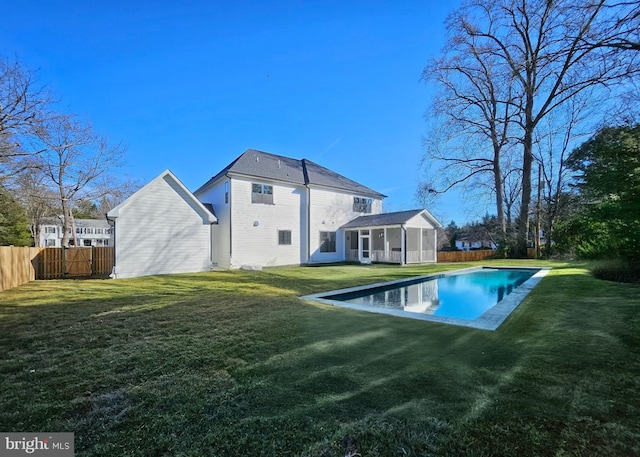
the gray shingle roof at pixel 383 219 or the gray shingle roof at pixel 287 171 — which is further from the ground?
the gray shingle roof at pixel 287 171

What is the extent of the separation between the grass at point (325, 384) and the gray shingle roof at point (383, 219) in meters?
14.1

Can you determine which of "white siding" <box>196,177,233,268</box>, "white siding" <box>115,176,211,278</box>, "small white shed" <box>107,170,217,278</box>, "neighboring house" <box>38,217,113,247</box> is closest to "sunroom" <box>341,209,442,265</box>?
"white siding" <box>196,177,233,268</box>

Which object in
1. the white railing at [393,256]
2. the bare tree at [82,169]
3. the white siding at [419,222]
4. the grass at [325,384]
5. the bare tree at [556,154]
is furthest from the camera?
the bare tree at [82,169]

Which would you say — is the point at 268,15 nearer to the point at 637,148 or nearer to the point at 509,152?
the point at 637,148

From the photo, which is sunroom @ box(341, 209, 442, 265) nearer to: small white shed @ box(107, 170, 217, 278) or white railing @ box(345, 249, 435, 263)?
white railing @ box(345, 249, 435, 263)

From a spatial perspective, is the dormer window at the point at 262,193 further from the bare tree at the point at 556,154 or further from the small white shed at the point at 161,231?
the bare tree at the point at 556,154

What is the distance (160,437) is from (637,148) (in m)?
9.43

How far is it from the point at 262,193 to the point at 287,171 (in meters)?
3.50

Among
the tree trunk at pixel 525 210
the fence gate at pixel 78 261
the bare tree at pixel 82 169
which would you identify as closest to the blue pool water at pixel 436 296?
the tree trunk at pixel 525 210

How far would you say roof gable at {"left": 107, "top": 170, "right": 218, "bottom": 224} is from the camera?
42.3 ft

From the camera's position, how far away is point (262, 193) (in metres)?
18.1

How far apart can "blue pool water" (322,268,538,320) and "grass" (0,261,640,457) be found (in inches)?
74.2

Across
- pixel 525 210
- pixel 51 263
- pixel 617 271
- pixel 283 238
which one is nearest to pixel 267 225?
pixel 283 238

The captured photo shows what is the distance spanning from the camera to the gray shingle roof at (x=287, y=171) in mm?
18300
